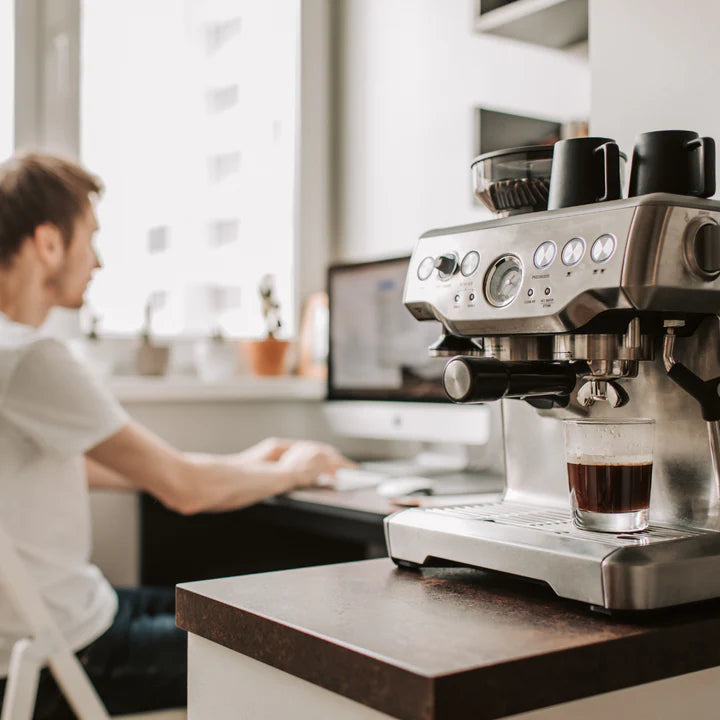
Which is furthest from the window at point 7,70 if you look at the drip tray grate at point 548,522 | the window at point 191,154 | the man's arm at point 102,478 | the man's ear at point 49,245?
the drip tray grate at point 548,522

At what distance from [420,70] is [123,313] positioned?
1.06m

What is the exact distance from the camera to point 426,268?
978 millimetres

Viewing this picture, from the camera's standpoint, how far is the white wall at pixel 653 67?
3.35 feet

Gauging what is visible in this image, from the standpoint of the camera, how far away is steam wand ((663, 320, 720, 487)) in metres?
0.85

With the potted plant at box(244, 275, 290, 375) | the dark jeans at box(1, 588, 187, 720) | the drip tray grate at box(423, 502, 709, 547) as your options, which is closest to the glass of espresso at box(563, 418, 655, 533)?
the drip tray grate at box(423, 502, 709, 547)

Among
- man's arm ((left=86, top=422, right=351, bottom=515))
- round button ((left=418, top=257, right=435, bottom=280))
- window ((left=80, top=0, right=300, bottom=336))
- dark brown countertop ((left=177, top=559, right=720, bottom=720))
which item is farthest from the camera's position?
window ((left=80, top=0, right=300, bottom=336))

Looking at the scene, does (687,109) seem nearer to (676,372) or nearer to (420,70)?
(676,372)

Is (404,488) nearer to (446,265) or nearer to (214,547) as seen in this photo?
(214,547)

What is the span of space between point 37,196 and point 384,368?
840mm

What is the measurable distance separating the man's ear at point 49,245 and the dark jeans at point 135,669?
69 cm

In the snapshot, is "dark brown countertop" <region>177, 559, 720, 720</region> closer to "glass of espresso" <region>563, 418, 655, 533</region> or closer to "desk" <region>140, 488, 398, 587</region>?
"glass of espresso" <region>563, 418, 655, 533</region>

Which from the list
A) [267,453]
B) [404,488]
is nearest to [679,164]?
[404,488]

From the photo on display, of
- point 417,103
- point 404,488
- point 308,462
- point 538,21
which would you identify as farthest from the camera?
point 417,103

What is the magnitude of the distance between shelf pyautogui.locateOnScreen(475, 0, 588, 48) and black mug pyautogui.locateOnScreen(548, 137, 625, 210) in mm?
490
